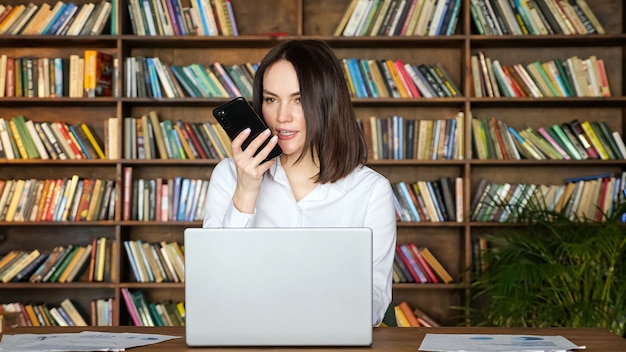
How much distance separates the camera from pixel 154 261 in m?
4.15

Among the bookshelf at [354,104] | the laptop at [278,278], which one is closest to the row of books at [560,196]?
the bookshelf at [354,104]

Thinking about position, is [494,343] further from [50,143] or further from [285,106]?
[50,143]

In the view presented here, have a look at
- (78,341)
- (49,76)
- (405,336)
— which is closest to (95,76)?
(49,76)

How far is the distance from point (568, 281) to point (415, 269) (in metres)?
0.93

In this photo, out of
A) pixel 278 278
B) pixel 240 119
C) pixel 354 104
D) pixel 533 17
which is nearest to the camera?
pixel 278 278

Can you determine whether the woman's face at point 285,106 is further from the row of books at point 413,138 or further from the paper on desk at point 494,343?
the row of books at point 413,138

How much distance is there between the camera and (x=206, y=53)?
4.32 m

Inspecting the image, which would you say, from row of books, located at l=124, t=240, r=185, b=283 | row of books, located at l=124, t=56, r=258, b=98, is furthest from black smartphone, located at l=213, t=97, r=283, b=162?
row of books, located at l=124, t=240, r=185, b=283

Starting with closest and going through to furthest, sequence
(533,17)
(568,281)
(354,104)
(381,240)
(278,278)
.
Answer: (278,278) → (381,240) → (568,281) → (533,17) → (354,104)

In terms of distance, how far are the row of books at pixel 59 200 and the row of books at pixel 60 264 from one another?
159 millimetres

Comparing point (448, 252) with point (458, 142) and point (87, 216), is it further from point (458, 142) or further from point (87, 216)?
point (87, 216)

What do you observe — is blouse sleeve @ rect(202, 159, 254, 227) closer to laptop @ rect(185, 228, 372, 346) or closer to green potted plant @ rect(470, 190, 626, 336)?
laptop @ rect(185, 228, 372, 346)

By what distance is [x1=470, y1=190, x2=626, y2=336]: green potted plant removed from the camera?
10.7ft

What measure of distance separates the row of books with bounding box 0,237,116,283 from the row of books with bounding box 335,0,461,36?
161cm
